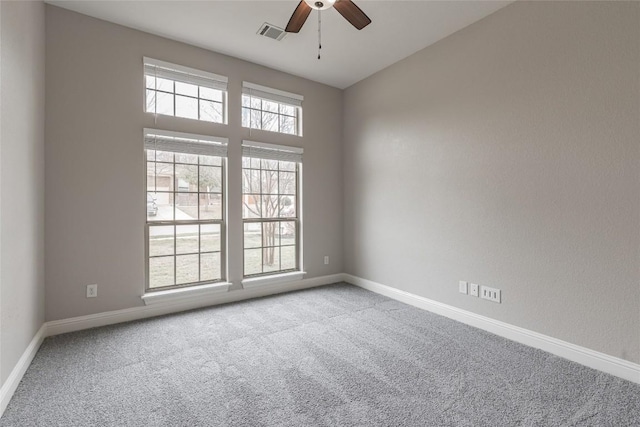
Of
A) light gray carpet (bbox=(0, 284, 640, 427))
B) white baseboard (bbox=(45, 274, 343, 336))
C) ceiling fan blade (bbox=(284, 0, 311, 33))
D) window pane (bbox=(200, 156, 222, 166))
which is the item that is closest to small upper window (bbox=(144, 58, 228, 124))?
window pane (bbox=(200, 156, 222, 166))

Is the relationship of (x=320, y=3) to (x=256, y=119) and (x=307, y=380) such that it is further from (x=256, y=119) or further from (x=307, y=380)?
(x=307, y=380)

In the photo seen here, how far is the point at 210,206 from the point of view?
143 inches

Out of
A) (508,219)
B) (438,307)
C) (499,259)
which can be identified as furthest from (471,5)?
(438,307)

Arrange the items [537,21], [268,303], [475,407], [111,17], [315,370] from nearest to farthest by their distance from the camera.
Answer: [475,407] → [315,370] → [537,21] → [111,17] → [268,303]

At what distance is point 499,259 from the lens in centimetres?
281

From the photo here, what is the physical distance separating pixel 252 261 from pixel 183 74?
93.1 inches

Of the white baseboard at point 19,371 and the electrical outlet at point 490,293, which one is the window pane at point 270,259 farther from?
the electrical outlet at point 490,293

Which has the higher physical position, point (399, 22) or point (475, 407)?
point (399, 22)

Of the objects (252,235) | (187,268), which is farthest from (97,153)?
(252,235)

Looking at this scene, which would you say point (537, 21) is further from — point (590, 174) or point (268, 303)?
point (268, 303)

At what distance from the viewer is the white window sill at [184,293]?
126 inches

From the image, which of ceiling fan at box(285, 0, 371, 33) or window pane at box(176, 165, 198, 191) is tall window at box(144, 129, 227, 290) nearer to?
window pane at box(176, 165, 198, 191)

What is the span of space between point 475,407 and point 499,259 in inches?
57.4

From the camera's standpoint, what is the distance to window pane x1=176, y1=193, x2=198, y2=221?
342cm
